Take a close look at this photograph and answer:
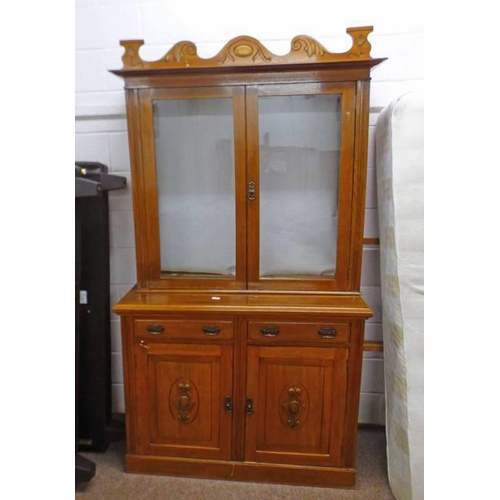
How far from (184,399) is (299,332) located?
1.97ft

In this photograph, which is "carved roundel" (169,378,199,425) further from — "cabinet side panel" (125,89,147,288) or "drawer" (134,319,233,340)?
"cabinet side panel" (125,89,147,288)

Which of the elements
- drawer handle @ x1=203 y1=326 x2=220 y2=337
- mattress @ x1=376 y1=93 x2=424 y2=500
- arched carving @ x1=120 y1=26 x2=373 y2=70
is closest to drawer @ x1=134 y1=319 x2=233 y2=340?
drawer handle @ x1=203 y1=326 x2=220 y2=337

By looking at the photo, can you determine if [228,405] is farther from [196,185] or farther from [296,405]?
[196,185]

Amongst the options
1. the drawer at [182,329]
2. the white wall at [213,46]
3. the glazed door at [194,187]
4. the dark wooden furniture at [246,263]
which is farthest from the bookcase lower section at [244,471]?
the glazed door at [194,187]

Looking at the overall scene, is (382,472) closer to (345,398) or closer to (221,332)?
(345,398)

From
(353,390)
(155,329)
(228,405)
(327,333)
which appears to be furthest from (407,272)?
(155,329)

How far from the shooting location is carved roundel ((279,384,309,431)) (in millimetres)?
1510

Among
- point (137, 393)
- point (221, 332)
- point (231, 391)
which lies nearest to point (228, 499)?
point (231, 391)

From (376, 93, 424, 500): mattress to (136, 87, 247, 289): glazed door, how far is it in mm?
623

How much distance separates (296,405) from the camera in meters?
1.52

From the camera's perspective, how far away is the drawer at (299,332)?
4.75 ft

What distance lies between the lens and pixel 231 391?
5.03 ft

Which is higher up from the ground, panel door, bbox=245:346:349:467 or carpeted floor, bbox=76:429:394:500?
panel door, bbox=245:346:349:467
